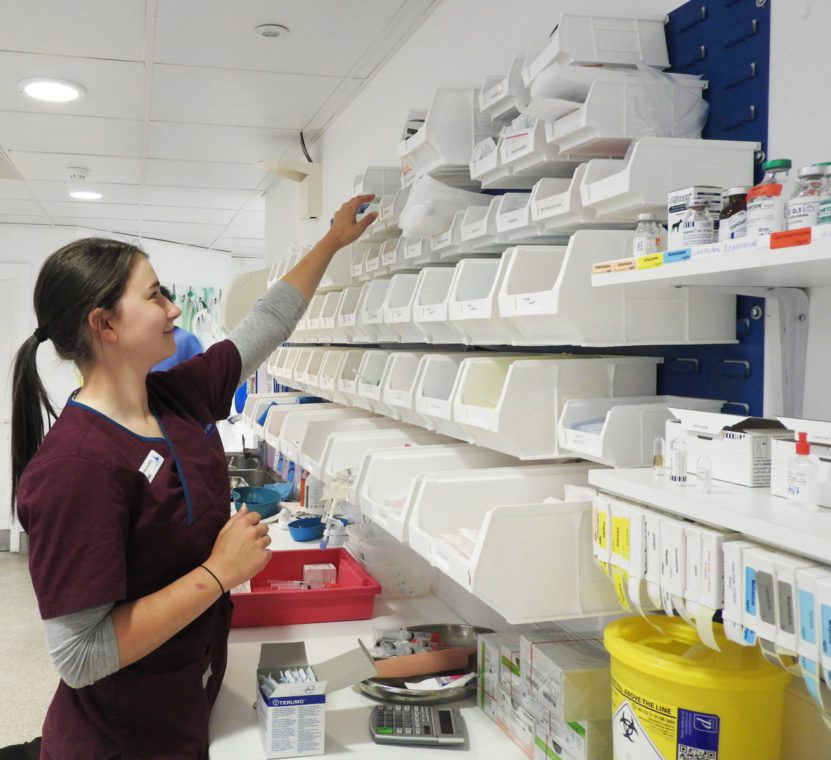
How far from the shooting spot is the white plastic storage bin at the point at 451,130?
6.56ft

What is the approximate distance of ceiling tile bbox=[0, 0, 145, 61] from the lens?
2789 millimetres

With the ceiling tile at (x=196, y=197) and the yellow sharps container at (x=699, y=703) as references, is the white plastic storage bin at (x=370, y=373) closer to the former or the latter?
the yellow sharps container at (x=699, y=703)

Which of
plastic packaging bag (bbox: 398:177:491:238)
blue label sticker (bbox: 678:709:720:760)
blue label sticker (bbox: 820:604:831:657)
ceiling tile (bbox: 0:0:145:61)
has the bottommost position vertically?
blue label sticker (bbox: 678:709:720:760)

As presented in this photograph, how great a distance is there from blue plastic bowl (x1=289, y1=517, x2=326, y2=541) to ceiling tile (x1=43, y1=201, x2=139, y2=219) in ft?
13.0

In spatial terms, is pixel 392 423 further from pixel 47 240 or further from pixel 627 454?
pixel 47 240

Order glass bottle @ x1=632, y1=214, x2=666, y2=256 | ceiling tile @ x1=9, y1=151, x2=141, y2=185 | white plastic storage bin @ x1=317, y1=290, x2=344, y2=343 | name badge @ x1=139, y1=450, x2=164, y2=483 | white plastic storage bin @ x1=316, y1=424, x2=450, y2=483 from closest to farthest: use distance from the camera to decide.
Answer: glass bottle @ x1=632, y1=214, x2=666, y2=256
name badge @ x1=139, y1=450, x2=164, y2=483
white plastic storage bin @ x1=316, y1=424, x2=450, y2=483
white plastic storage bin @ x1=317, y1=290, x2=344, y2=343
ceiling tile @ x1=9, y1=151, x2=141, y2=185

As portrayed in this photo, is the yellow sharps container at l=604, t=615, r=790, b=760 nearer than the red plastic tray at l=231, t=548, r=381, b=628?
Yes

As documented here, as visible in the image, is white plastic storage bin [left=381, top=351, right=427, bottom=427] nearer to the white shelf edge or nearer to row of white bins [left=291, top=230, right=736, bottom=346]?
row of white bins [left=291, top=230, right=736, bottom=346]

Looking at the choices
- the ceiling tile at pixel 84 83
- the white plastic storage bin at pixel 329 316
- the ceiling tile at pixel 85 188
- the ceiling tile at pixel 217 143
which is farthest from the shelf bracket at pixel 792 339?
the ceiling tile at pixel 85 188

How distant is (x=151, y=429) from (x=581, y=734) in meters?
1.01

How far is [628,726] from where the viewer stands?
134 centimetres

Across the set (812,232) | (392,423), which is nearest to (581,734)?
(812,232)

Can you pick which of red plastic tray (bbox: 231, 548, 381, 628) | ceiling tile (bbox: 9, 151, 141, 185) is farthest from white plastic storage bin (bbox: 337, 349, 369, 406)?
ceiling tile (bbox: 9, 151, 141, 185)

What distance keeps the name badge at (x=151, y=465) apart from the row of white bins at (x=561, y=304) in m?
0.69
